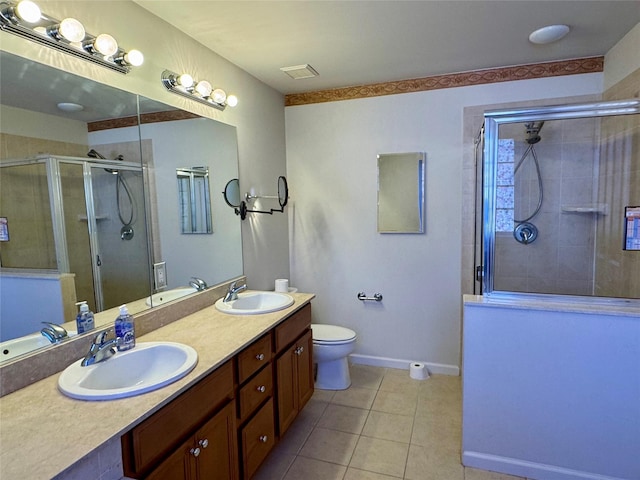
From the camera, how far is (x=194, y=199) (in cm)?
217

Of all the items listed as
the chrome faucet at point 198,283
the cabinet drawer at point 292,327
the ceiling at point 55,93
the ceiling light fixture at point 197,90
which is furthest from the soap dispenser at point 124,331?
the ceiling light fixture at point 197,90

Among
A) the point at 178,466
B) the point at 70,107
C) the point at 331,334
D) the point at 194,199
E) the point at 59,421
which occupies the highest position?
the point at 70,107

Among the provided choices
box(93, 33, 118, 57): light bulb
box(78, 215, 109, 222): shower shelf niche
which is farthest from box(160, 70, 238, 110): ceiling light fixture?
box(78, 215, 109, 222): shower shelf niche

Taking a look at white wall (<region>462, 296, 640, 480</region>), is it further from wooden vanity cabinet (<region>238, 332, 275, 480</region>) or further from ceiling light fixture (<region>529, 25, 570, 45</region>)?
ceiling light fixture (<region>529, 25, 570, 45</region>)

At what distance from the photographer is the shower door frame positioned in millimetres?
1909

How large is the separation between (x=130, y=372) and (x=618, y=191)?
289 centimetres

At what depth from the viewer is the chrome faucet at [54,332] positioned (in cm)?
134

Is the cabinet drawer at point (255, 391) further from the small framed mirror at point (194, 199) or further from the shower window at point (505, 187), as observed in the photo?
the shower window at point (505, 187)

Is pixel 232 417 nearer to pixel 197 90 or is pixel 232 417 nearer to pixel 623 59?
pixel 197 90

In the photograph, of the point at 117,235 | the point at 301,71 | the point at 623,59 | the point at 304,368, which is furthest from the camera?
the point at 301,71

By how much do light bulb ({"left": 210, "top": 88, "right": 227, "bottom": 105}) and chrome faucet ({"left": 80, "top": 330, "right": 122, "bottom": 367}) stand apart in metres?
1.46

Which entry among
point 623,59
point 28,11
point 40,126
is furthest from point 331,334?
point 623,59

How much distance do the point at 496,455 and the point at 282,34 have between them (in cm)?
257

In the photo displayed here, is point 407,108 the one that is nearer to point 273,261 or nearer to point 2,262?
point 273,261
